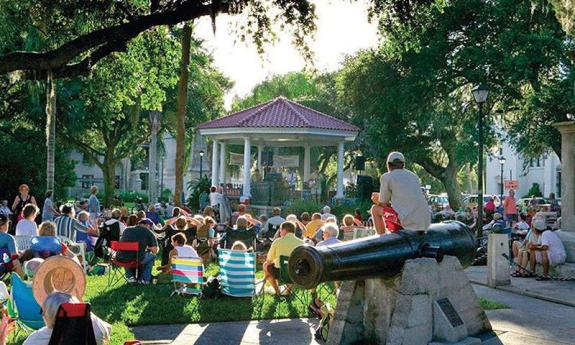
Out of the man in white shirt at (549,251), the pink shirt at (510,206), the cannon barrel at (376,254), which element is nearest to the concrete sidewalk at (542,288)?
the man in white shirt at (549,251)

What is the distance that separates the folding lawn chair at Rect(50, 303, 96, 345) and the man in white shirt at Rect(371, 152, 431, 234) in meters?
3.25

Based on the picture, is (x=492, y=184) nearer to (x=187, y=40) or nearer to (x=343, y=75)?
(x=343, y=75)

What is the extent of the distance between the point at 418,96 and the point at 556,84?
326 inches

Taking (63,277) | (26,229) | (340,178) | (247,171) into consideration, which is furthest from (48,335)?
(340,178)

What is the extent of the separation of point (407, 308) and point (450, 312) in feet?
2.21

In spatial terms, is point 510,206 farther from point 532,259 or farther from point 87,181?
point 87,181

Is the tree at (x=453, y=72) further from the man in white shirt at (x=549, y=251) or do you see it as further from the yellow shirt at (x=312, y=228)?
the man in white shirt at (x=549, y=251)

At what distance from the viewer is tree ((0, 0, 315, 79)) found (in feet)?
32.1

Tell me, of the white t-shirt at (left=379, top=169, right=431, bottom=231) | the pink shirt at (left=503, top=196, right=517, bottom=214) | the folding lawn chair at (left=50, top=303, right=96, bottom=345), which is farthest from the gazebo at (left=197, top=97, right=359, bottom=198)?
the folding lawn chair at (left=50, top=303, right=96, bottom=345)

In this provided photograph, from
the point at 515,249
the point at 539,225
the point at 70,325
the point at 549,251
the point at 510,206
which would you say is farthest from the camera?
the point at 510,206

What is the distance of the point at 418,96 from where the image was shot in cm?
2805

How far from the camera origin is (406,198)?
6.61 m

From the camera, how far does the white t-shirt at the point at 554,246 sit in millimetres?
13203

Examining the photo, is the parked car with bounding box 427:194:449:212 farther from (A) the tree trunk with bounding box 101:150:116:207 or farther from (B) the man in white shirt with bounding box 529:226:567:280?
(B) the man in white shirt with bounding box 529:226:567:280
